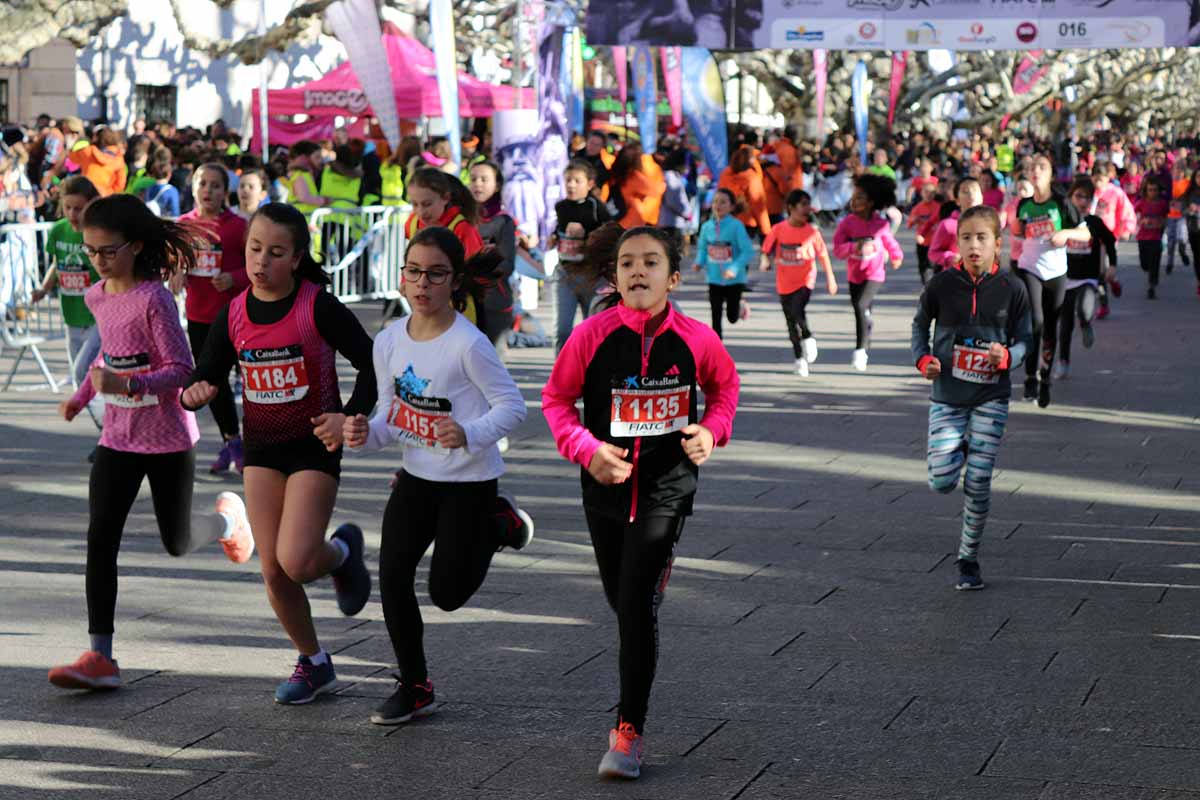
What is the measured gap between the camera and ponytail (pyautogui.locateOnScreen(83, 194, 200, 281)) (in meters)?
5.98

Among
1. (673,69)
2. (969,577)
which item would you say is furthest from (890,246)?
(673,69)

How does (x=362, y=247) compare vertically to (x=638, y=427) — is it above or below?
below

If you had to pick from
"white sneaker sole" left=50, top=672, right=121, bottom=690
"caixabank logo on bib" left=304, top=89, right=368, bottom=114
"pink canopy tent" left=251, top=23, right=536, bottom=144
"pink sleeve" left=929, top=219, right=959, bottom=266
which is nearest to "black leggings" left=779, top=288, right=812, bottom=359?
"pink sleeve" left=929, top=219, right=959, bottom=266

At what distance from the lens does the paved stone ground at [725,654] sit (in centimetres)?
495

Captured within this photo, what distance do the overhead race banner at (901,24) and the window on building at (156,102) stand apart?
25.9 metres

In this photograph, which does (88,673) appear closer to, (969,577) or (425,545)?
(425,545)

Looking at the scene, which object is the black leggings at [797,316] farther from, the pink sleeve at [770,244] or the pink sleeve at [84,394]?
the pink sleeve at [84,394]

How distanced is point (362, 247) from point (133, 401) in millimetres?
11487

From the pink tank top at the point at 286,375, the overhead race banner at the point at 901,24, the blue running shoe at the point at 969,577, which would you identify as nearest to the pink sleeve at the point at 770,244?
the overhead race banner at the point at 901,24

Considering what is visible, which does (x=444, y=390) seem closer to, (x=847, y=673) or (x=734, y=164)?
(x=847, y=673)

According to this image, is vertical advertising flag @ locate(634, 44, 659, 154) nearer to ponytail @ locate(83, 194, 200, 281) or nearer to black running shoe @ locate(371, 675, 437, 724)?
ponytail @ locate(83, 194, 200, 281)

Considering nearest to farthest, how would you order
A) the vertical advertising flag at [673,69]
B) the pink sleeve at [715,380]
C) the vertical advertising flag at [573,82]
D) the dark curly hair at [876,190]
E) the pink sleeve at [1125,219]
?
the pink sleeve at [715,380], the dark curly hair at [876,190], the pink sleeve at [1125,219], the vertical advertising flag at [573,82], the vertical advertising flag at [673,69]

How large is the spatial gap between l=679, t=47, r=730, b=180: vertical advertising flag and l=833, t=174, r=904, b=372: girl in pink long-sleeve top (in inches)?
330

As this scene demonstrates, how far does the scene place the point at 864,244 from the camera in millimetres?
14508
